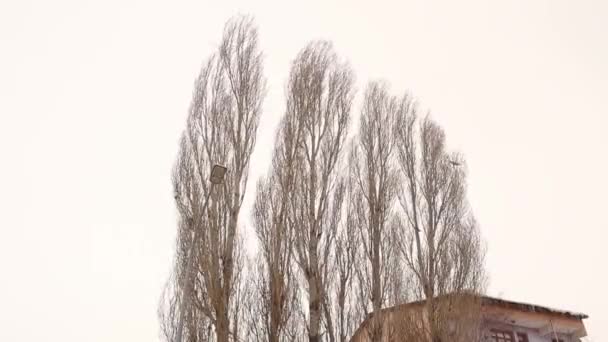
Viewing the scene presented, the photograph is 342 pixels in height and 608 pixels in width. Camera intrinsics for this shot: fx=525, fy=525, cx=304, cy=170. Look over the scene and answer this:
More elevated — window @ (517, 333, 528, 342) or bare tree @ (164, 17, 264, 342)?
bare tree @ (164, 17, 264, 342)

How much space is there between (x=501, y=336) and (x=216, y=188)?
45.3ft

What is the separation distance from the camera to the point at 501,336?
1970 cm

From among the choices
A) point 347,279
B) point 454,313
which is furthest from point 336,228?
point 454,313

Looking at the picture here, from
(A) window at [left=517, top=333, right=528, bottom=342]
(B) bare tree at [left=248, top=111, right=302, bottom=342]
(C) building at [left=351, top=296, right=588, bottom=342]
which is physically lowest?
(A) window at [left=517, top=333, right=528, bottom=342]

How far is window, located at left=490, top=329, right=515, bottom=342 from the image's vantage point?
19.5 metres

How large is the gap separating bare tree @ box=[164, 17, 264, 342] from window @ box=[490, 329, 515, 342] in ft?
41.5

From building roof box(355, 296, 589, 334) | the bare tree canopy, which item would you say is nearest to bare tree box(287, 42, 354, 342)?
the bare tree canopy

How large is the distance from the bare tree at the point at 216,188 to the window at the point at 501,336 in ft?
41.5

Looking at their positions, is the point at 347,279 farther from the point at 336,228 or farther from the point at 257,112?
the point at 257,112

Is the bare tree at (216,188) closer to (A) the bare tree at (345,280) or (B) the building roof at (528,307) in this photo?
(A) the bare tree at (345,280)

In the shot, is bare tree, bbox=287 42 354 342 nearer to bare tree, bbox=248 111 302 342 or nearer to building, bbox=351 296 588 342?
bare tree, bbox=248 111 302 342

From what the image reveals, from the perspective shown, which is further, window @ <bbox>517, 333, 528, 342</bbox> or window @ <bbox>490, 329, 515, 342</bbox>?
window @ <bbox>517, 333, 528, 342</bbox>

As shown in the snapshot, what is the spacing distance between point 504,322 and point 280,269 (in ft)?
41.1

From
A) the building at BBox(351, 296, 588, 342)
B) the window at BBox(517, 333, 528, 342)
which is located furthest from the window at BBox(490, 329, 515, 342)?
the window at BBox(517, 333, 528, 342)
